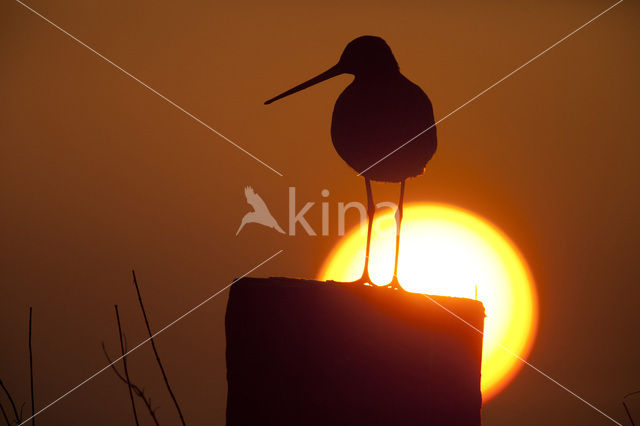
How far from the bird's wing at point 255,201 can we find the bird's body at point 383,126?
1.49 meters

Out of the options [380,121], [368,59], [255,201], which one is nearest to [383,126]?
[380,121]

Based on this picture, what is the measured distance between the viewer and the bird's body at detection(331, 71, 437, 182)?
2.83m

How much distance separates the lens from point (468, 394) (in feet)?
6.61

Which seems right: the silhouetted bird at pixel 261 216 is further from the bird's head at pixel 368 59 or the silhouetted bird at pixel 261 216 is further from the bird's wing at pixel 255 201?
the bird's head at pixel 368 59

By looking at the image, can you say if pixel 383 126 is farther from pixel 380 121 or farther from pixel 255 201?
pixel 255 201

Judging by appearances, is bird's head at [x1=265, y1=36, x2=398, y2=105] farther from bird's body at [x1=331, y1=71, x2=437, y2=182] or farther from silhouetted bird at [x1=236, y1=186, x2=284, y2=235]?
silhouetted bird at [x1=236, y1=186, x2=284, y2=235]

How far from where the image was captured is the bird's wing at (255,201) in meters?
4.33

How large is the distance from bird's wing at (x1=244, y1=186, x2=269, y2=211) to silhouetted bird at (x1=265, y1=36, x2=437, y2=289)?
1484 millimetres

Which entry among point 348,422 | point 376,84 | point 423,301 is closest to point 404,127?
point 376,84

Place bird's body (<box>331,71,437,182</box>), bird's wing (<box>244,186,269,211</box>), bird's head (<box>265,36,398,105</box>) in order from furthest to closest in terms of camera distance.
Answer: bird's wing (<box>244,186,269,211</box>)
bird's head (<box>265,36,398,105</box>)
bird's body (<box>331,71,437,182</box>)

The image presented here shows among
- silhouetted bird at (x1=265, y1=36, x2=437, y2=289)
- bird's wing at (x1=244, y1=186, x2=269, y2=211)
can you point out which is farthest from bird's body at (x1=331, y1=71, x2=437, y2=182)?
bird's wing at (x1=244, y1=186, x2=269, y2=211)

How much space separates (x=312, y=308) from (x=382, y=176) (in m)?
1.14

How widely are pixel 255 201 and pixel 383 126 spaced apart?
179 cm

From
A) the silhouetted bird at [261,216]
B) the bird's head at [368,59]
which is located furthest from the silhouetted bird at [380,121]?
the silhouetted bird at [261,216]
